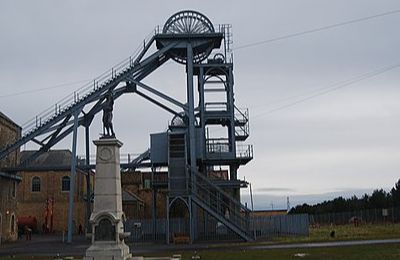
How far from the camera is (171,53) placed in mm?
42531

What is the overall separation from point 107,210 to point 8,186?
31061 mm

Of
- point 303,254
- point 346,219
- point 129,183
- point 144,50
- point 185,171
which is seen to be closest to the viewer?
point 303,254

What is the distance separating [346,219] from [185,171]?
33763 millimetres

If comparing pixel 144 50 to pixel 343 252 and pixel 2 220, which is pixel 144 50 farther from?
pixel 343 252

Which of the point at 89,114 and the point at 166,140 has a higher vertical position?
the point at 89,114

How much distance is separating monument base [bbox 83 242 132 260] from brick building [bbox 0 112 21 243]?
28303mm

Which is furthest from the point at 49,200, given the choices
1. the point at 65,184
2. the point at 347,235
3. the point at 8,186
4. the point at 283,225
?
the point at 347,235

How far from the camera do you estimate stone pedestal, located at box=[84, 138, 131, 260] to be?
18.7 metres

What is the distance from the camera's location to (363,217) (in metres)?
62.1

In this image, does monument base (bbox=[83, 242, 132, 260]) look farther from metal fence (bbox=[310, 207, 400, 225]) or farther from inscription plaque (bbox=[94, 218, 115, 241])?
metal fence (bbox=[310, 207, 400, 225])

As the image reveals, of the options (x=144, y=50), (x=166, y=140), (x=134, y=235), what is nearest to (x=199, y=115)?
(x=166, y=140)

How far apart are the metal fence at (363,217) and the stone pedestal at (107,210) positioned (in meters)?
39.8

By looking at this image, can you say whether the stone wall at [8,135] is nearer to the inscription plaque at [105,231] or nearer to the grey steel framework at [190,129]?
the grey steel framework at [190,129]

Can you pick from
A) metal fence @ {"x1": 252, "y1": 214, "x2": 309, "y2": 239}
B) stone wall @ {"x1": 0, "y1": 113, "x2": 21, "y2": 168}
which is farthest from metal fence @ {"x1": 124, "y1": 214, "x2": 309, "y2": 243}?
stone wall @ {"x1": 0, "y1": 113, "x2": 21, "y2": 168}
